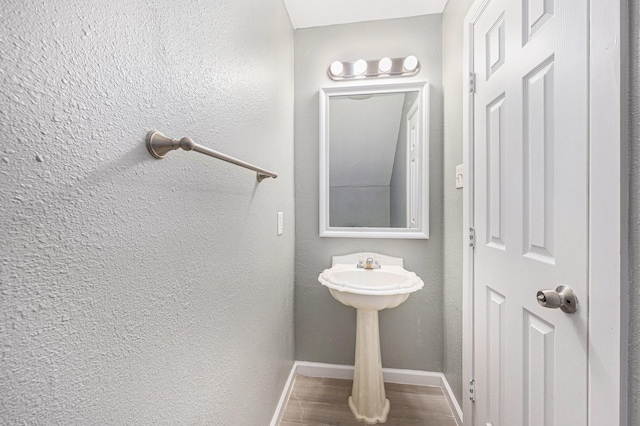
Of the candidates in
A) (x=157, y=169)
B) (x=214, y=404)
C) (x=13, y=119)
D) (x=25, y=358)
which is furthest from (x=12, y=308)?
(x=214, y=404)

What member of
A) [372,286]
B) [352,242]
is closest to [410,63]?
[352,242]

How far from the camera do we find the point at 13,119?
1.14 feet

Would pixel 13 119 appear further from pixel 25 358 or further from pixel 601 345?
pixel 601 345

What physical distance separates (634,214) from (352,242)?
1.37 m

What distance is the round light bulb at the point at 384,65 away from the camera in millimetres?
1791

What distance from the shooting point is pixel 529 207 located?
918 millimetres

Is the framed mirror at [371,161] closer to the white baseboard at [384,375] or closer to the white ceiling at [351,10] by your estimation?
the white ceiling at [351,10]

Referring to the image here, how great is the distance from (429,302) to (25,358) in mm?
1846

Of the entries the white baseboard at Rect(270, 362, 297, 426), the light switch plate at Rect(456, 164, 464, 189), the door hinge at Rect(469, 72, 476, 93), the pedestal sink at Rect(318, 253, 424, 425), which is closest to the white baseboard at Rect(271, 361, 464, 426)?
the white baseboard at Rect(270, 362, 297, 426)

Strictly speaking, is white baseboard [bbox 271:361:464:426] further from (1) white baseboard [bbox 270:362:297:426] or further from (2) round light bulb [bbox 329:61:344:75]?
(2) round light bulb [bbox 329:61:344:75]

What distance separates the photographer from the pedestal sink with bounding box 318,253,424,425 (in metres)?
1.40

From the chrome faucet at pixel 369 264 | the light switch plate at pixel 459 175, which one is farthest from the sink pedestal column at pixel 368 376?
the light switch plate at pixel 459 175

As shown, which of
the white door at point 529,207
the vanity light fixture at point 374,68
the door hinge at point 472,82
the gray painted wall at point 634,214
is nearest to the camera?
the gray painted wall at point 634,214

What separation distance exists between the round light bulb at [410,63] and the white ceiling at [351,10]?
27 cm
